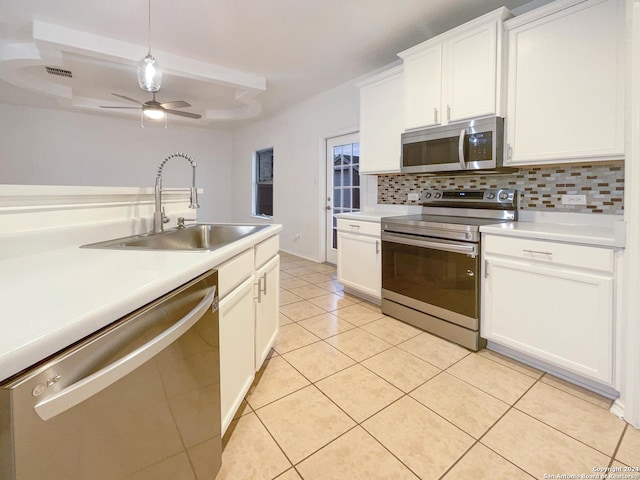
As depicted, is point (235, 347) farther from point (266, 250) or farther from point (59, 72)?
point (59, 72)

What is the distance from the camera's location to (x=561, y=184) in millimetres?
2217

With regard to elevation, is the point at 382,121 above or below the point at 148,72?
below

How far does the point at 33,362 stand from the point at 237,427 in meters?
1.20

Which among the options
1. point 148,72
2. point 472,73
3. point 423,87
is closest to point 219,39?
point 148,72

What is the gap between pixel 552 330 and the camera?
5.86 feet

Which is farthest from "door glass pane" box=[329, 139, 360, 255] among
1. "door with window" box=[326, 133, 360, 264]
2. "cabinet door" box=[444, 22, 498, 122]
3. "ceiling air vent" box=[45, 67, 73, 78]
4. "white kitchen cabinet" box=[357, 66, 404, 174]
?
"ceiling air vent" box=[45, 67, 73, 78]

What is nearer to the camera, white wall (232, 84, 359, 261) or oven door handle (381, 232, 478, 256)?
oven door handle (381, 232, 478, 256)

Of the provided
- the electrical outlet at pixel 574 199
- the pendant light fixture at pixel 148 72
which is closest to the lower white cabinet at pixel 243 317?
the pendant light fixture at pixel 148 72

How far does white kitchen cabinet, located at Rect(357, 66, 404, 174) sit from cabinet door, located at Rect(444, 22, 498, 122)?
53 cm

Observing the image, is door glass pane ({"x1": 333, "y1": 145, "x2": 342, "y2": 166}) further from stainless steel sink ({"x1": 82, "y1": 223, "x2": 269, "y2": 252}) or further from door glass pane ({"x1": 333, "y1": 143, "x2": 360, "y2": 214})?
stainless steel sink ({"x1": 82, "y1": 223, "x2": 269, "y2": 252})

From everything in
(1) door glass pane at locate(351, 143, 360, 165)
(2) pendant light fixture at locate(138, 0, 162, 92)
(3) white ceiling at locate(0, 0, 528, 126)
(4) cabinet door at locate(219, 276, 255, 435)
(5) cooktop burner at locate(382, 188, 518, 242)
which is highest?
(3) white ceiling at locate(0, 0, 528, 126)

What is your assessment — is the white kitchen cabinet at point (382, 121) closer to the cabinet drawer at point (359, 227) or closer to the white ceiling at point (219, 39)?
the white ceiling at point (219, 39)

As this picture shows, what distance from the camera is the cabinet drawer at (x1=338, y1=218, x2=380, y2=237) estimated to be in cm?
286

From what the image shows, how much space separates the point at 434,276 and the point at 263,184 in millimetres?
4978
